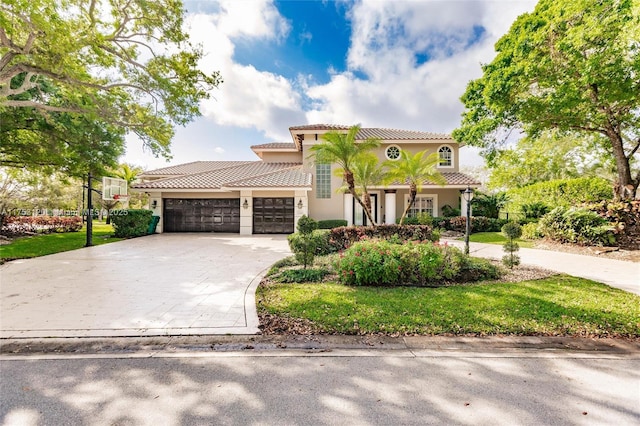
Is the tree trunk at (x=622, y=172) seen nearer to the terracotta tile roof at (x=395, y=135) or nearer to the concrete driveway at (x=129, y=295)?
the terracotta tile roof at (x=395, y=135)

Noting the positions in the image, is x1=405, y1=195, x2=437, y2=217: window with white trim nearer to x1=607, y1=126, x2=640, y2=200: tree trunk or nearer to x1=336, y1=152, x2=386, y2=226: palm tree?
x1=336, y1=152, x2=386, y2=226: palm tree

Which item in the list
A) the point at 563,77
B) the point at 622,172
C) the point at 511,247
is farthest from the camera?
the point at 622,172

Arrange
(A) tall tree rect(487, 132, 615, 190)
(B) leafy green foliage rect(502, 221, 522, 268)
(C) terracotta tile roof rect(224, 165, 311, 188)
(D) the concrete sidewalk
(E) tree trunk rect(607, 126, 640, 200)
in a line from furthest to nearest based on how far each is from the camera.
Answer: (A) tall tree rect(487, 132, 615, 190) → (C) terracotta tile roof rect(224, 165, 311, 188) → (E) tree trunk rect(607, 126, 640, 200) → (B) leafy green foliage rect(502, 221, 522, 268) → (D) the concrete sidewalk

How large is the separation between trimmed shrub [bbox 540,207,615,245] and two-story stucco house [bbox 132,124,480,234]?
580 centimetres

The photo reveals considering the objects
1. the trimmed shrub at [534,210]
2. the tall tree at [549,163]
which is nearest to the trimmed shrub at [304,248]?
the trimmed shrub at [534,210]

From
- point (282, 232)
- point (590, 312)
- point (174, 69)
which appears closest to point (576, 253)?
point (590, 312)

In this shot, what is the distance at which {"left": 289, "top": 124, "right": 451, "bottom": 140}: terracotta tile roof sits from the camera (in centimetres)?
1842

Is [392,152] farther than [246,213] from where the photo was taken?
Yes

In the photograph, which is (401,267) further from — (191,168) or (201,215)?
(191,168)

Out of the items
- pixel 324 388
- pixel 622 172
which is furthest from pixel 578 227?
pixel 324 388

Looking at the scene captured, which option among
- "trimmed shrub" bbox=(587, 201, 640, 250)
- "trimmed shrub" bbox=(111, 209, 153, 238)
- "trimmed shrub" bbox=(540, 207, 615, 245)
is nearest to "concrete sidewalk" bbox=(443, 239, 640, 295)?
"trimmed shrub" bbox=(540, 207, 615, 245)

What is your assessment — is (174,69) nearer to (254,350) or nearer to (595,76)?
(254,350)

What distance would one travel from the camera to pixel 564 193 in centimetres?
1625

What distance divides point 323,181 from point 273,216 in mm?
4342
